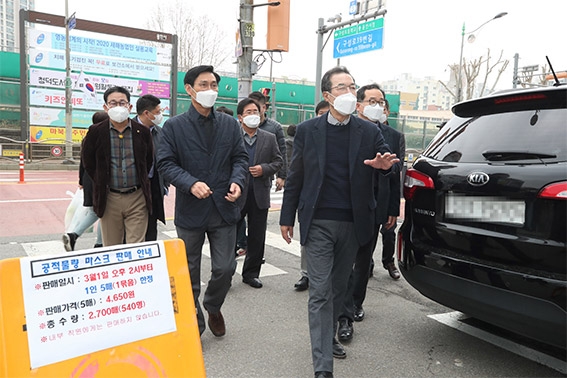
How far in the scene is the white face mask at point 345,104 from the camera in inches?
119

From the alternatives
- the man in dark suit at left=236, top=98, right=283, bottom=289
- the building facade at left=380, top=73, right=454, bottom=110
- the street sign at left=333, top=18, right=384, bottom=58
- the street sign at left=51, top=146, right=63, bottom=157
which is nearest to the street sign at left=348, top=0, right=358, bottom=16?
the street sign at left=333, top=18, right=384, bottom=58

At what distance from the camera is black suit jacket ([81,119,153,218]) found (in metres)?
3.95

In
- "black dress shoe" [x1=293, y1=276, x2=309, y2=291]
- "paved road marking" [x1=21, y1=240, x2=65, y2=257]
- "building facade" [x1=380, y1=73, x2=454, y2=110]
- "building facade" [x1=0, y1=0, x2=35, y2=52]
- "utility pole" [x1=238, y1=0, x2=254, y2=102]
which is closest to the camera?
"black dress shoe" [x1=293, y1=276, x2=309, y2=291]

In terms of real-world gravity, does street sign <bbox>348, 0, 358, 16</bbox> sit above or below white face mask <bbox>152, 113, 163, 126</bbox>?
above

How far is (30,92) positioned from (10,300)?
20.2m

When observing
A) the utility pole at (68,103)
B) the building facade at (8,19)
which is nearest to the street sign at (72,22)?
the utility pole at (68,103)

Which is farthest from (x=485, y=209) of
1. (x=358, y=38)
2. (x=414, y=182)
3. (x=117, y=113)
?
(x=358, y=38)

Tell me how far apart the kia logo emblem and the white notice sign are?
1864 millimetres

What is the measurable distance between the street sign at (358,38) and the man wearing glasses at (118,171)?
8.94m

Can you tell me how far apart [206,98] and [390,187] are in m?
1.66

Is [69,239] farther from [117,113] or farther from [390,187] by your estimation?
[390,187]

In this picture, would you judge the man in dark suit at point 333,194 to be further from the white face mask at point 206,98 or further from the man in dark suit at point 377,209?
the white face mask at point 206,98

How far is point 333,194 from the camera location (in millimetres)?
3025

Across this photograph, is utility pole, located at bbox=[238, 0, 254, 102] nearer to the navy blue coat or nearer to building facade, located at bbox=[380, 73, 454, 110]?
the navy blue coat
